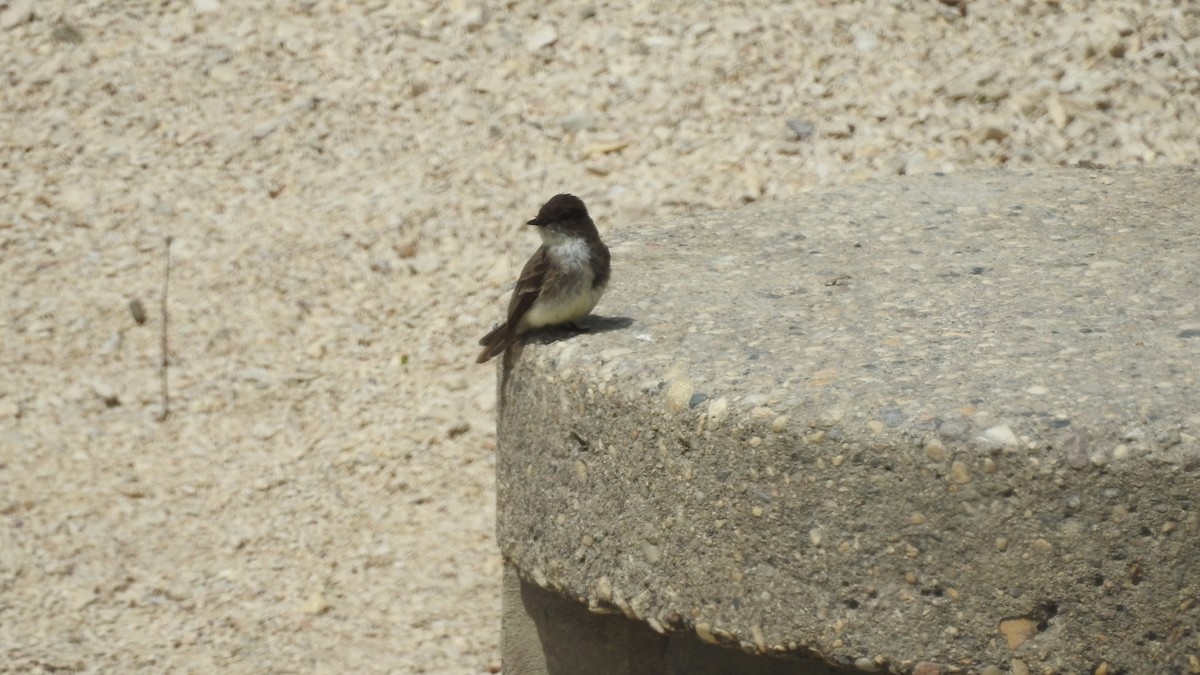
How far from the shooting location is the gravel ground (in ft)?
18.7

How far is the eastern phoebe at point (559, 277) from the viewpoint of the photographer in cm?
404

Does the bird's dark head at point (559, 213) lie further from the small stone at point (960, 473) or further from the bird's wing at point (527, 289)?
the small stone at point (960, 473)

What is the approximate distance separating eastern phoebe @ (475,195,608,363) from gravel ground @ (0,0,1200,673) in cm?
160

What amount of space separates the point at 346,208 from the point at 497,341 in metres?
3.22

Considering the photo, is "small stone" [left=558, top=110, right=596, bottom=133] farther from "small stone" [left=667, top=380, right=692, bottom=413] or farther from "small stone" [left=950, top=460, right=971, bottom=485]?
"small stone" [left=950, top=460, right=971, bottom=485]

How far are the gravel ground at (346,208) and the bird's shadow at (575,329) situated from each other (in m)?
1.56

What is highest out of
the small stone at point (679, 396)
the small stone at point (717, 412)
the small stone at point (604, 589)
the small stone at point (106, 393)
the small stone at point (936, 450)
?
the small stone at point (936, 450)

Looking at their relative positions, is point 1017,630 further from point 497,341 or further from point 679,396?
point 497,341

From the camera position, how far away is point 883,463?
3.26 m

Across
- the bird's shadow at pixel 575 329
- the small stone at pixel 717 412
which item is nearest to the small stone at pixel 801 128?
the bird's shadow at pixel 575 329

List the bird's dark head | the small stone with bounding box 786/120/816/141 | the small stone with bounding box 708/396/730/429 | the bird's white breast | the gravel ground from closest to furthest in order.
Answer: the small stone with bounding box 708/396/730/429
the bird's white breast
the bird's dark head
the gravel ground
the small stone with bounding box 786/120/816/141

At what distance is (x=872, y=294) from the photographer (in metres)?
4.39

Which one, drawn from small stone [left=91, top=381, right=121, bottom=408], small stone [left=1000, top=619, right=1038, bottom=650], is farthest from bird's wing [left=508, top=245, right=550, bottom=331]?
small stone [left=91, top=381, right=121, bottom=408]

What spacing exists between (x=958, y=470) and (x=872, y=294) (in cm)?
127
